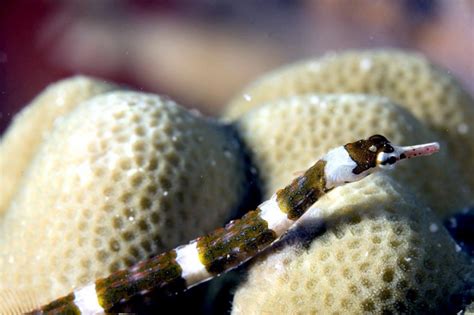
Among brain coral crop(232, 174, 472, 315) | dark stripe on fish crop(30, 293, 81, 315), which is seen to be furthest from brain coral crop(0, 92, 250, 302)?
brain coral crop(232, 174, 472, 315)

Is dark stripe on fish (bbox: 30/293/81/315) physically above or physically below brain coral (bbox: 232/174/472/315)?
above

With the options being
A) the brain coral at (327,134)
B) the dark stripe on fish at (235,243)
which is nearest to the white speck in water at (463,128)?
the brain coral at (327,134)

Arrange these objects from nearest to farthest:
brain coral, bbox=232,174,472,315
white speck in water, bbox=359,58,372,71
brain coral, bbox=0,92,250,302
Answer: brain coral, bbox=232,174,472,315 < brain coral, bbox=0,92,250,302 < white speck in water, bbox=359,58,372,71

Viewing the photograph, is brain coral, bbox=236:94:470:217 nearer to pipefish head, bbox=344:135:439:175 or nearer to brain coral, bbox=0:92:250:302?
brain coral, bbox=0:92:250:302

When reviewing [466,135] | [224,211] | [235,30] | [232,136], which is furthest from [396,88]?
[235,30]

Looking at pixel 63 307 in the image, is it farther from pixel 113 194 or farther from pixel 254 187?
pixel 254 187

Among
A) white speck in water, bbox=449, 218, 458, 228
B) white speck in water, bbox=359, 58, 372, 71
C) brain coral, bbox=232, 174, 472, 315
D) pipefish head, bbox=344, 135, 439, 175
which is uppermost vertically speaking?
white speck in water, bbox=359, 58, 372, 71

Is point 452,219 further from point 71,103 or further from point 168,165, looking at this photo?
point 71,103
